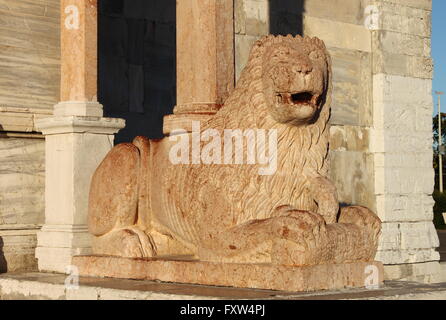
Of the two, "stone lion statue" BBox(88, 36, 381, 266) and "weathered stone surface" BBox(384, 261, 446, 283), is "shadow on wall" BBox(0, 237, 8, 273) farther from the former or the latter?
"weathered stone surface" BBox(384, 261, 446, 283)

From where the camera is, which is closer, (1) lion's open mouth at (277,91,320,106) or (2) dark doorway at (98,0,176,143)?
(1) lion's open mouth at (277,91,320,106)

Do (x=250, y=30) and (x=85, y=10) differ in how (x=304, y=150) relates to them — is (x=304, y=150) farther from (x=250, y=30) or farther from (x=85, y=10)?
(x=250, y=30)

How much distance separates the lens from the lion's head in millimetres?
6703

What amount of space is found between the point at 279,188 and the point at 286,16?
6069mm

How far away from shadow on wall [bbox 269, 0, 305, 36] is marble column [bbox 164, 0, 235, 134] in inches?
137

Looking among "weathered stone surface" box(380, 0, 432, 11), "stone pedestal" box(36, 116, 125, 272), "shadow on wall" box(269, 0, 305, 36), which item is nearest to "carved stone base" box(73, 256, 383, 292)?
"stone pedestal" box(36, 116, 125, 272)

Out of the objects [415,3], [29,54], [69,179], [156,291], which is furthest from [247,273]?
[415,3]

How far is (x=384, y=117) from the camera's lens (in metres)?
13.2

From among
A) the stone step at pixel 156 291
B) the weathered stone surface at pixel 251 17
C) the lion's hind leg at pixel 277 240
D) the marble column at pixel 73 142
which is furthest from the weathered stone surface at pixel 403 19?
the lion's hind leg at pixel 277 240

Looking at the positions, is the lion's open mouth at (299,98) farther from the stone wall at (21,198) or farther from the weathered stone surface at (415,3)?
the weathered stone surface at (415,3)

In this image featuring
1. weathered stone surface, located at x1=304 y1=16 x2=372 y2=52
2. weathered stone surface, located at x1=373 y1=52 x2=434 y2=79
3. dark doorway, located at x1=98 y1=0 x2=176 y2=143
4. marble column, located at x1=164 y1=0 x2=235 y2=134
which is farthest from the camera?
weathered stone surface, located at x1=373 y1=52 x2=434 y2=79

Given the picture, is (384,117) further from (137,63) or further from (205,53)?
(205,53)

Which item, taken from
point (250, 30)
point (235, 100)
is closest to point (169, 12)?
point (250, 30)

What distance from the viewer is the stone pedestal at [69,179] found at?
8711 mm
